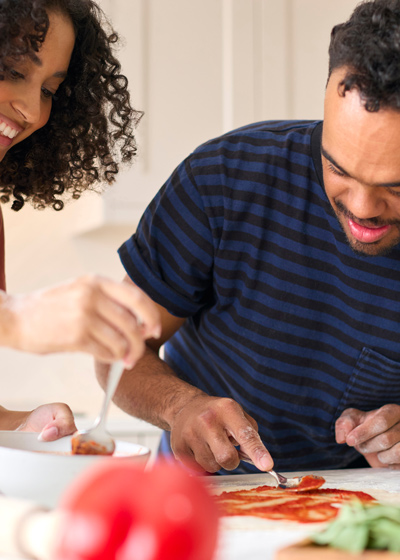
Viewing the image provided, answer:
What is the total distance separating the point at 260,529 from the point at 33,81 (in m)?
0.84

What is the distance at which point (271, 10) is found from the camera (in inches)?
113

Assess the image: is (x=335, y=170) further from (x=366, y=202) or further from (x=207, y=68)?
(x=207, y=68)

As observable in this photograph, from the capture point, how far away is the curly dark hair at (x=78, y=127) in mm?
1384

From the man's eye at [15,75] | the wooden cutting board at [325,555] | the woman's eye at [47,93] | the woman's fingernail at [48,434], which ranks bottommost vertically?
the woman's fingernail at [48,434]

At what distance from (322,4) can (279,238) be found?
1.90 meters

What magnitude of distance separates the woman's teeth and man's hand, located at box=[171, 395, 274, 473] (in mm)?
595

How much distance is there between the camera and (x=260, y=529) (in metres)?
0.74

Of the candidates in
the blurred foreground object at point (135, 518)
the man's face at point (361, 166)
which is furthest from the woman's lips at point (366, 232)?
the blurred foreground object at point (135, 518)

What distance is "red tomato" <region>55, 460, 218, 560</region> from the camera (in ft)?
1.27

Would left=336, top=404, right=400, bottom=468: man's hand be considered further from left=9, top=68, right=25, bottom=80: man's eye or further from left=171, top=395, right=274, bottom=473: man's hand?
left=9, top=68, right=25, bottom=80: man's eye

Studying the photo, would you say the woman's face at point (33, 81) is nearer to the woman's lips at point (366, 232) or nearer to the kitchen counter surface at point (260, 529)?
the woman's lips at point (366, 232)

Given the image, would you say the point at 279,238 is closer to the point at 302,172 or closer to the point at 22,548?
the point at 302,172

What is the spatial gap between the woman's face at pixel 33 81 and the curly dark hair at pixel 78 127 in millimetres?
49

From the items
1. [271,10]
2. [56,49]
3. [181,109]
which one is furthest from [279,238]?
[271,10]
